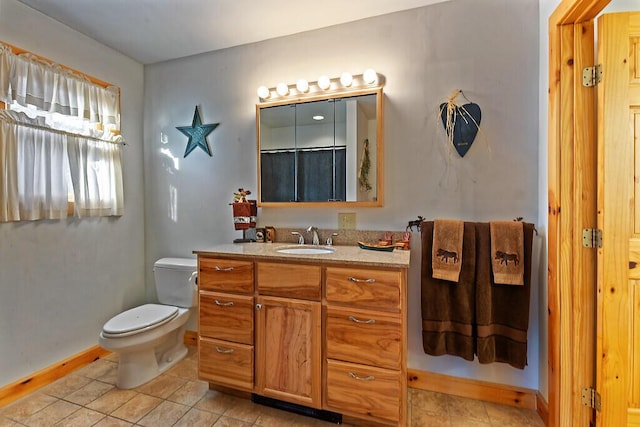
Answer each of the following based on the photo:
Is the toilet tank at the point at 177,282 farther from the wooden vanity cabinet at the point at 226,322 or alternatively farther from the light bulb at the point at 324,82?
the light bulb at the point at 324,82

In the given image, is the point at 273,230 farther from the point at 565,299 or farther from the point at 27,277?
the point at 565,299

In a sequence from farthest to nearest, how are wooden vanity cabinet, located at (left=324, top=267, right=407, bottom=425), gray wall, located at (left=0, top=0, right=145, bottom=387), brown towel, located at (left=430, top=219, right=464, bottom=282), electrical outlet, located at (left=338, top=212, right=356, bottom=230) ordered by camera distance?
electrical outlet, located at (left=338, top=212, right=356, bottom=230)
gray wall, located at (left=0, top=0, right=145, bottom=387)
brown towel, located at (left=430, top=219, right=464, bottom=282)
wooden vanity cabinet, located at (left=324, top=267, right=407, bottom=425)

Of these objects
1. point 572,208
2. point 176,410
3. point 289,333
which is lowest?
point 176,410

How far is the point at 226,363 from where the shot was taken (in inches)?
68.8

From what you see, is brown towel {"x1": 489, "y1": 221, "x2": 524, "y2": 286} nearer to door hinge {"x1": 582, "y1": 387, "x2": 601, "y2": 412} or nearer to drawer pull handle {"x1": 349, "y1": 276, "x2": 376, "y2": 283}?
door hinge {"x1": 582, "y1": 387, "x2": 601, "y2": 412}

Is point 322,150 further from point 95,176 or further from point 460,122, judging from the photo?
point 95,176

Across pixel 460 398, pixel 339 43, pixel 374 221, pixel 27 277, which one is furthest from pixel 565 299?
pixel 27 277

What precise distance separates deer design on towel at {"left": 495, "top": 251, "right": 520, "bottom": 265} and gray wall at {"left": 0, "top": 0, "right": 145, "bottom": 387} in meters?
2.81

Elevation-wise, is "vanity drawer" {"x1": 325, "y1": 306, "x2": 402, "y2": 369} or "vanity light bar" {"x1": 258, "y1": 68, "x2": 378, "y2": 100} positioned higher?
"vanity light bar" {"x1": 258, "y1": 68, "x2": 378, "y2": 100}

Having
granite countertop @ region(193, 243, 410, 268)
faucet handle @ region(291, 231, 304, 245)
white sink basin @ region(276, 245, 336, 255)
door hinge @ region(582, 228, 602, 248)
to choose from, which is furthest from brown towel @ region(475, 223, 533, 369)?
faucet handle @ region(291, 231, 304, 245)

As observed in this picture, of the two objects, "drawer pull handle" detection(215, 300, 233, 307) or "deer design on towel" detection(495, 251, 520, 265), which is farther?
"drawer pull handle" detection(215, 300, 233, 307)

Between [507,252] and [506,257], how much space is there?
3 centimetres

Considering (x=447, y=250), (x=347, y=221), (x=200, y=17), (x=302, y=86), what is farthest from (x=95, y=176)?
(x=447, y=250)

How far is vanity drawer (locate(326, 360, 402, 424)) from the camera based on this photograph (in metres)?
1.44
